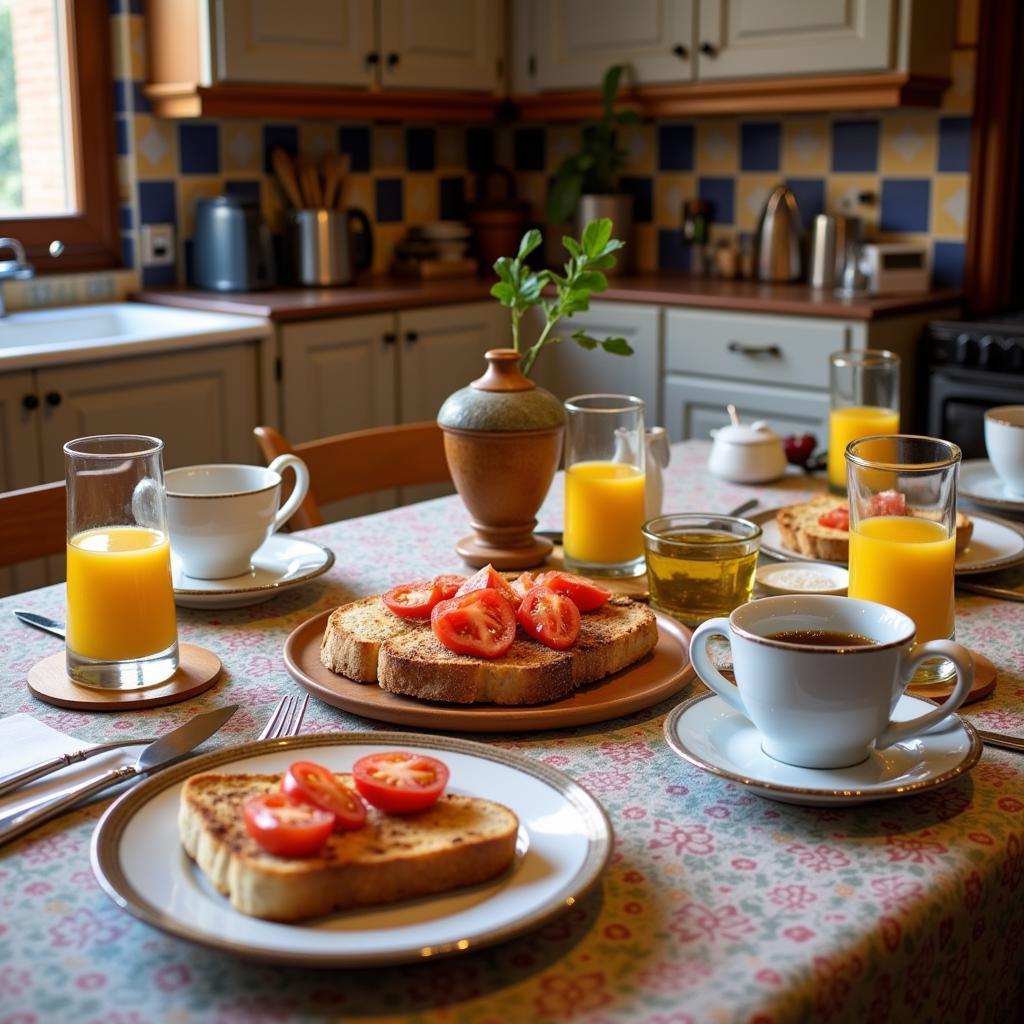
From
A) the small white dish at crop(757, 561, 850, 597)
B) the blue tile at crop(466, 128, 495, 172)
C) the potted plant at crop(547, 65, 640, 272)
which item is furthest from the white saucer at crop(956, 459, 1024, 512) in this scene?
the blue tile at crop(466, 128, 495, 172)

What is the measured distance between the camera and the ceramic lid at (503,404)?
1.39 meters

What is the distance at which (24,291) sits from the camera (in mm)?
3334

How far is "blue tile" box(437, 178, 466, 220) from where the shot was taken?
4.34 metres

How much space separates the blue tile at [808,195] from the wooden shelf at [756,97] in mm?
193

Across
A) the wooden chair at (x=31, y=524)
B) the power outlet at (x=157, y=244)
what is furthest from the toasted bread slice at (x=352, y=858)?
the power outlet at (x=157, y=244)

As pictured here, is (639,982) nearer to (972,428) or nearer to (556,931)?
(556,931)

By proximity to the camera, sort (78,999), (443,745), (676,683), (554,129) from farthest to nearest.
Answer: (554,129)
(676,683)
(443,745)
(78,999)

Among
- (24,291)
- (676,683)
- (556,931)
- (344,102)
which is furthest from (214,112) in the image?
(556,931)

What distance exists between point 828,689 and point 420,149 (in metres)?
3.59

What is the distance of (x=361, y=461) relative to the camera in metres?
1.99

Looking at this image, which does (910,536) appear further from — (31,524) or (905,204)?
(905,204)

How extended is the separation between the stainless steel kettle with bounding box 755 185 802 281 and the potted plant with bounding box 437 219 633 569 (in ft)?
7.89

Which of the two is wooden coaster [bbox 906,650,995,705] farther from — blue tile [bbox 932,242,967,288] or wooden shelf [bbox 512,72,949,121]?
blue tile [bbox 932,242,967,288]

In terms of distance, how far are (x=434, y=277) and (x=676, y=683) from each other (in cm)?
299
